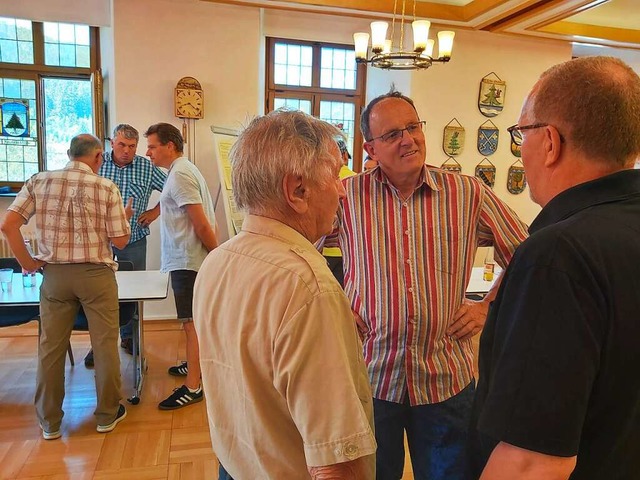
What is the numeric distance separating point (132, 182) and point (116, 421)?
1.99m

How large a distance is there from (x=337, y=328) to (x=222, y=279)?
0.25 m

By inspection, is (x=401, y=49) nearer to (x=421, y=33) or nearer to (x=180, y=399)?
(x=421, y=33)

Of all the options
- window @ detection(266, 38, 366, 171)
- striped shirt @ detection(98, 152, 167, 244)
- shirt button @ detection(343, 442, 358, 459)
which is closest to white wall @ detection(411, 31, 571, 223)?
window @ detection(266, 38, 366, 171)

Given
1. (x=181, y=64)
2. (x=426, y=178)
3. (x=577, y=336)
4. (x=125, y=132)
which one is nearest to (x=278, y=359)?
(x=577, y=336)

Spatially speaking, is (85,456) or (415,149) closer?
(415,149)

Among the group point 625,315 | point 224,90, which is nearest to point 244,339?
point 625,315

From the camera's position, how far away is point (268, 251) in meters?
0.88

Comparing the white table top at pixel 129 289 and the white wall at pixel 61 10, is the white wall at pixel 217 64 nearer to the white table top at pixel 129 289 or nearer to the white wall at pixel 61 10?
the white wall at pixel 61 10

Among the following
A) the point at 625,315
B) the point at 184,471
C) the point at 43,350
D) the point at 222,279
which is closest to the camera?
the point at 625,315

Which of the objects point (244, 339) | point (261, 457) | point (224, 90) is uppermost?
point (224, 90)

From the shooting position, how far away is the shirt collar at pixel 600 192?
29.9 inches

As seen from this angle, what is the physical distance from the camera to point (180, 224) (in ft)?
9.72

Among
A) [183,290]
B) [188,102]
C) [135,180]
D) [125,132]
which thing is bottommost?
[183,290]

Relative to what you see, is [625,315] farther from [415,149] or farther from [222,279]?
[415,149]
